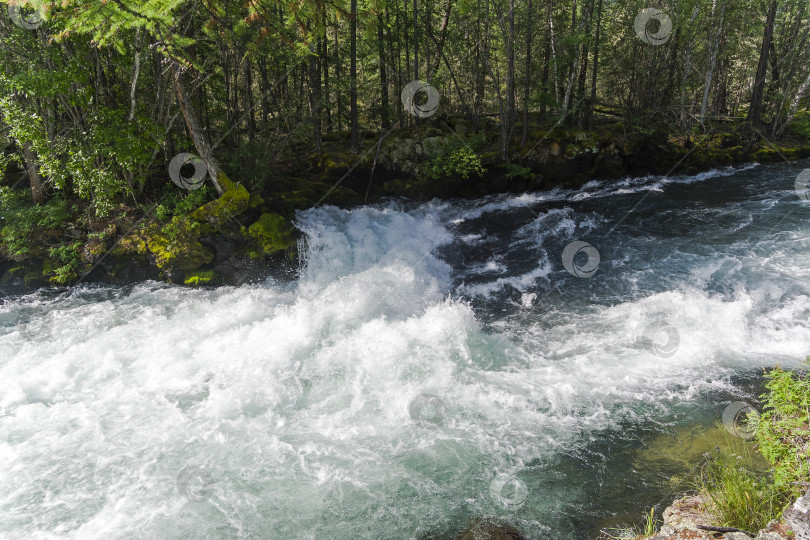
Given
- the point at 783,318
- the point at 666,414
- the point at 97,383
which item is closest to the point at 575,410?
the point at 666,414

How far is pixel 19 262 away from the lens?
1070 centimetres

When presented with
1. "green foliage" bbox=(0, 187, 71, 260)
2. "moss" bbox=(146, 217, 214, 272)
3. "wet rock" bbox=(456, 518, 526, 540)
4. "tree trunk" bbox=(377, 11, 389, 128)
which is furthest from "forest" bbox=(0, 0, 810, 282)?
"wet rock" bbox=(456, 518, 526, 540)

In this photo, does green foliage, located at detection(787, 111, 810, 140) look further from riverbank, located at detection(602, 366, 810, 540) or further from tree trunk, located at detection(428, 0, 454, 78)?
riverbank, located at detection(602, 366, 810, 540)

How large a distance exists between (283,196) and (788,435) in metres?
11.7

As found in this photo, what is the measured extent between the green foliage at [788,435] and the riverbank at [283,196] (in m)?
9.16

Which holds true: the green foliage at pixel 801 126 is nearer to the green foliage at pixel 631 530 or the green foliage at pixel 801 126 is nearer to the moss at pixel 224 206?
the green foliage at pixel 631 530

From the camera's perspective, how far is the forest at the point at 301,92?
9523 mm

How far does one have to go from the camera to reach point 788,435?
3547mm

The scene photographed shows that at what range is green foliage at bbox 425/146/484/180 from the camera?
49.3ft

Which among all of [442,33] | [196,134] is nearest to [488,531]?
[196,134]

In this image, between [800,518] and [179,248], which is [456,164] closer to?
[179,248]

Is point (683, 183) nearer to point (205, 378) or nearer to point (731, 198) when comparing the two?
point (731, 198)

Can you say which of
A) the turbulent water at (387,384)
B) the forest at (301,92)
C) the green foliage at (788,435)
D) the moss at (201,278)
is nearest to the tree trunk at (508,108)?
the forest at (301,92)

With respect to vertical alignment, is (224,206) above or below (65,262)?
above
